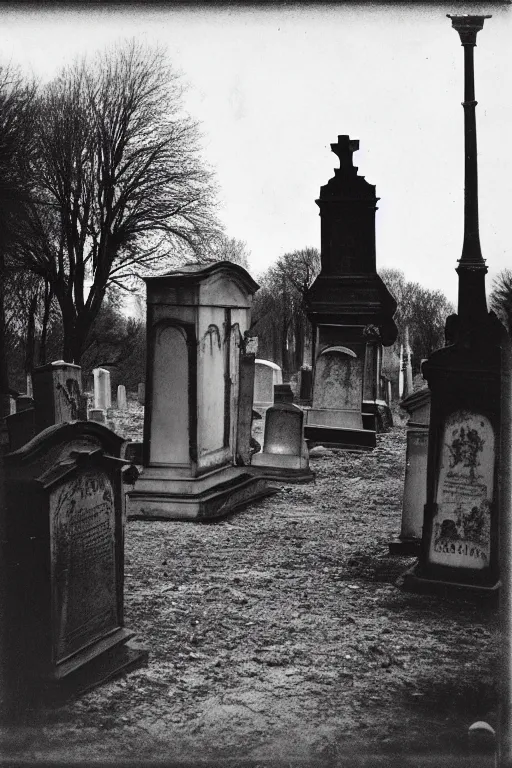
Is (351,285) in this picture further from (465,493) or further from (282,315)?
(282,315)

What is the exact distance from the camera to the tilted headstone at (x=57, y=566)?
402cm

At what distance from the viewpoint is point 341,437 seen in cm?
1322

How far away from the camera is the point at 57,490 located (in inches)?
160

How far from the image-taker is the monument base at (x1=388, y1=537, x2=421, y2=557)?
22.1 feet

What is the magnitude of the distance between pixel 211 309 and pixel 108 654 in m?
4.79

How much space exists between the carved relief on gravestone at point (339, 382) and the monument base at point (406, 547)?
6.78 meters

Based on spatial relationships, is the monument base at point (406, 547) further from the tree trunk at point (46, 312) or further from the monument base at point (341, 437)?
the tree trunk at point (46, 312)

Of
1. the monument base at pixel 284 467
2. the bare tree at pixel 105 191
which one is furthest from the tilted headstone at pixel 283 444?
the bare tree at pixel 105 191

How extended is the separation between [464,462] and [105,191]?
1234 centimetres

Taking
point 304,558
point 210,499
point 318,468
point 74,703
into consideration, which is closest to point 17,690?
point 74,703

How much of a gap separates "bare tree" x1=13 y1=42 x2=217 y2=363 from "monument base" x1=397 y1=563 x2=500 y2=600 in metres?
9.74

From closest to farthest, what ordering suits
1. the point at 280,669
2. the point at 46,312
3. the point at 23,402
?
the point at 280,669, the point at 23,402, the point at 46,312

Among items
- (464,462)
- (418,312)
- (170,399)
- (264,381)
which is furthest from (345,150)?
(464,462)

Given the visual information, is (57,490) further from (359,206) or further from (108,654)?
(359,206)
